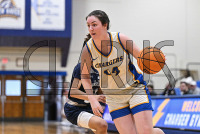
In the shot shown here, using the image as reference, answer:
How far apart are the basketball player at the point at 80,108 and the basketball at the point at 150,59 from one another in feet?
2.77

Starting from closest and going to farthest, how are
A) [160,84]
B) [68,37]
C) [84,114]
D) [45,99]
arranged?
[84,114]
[68,37]
[160,84]
[45,99]

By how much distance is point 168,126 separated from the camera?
22.0 feet

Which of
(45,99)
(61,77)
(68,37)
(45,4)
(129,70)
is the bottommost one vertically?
(45,99)

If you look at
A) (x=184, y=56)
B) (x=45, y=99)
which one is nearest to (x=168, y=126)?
(x=184, y=56)

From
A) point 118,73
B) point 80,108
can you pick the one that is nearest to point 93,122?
point 80,108

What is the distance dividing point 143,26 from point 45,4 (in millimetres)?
5636

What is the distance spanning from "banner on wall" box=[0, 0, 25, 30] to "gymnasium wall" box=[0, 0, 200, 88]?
10.9 ft

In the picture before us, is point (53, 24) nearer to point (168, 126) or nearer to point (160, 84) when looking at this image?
point (160, 84)

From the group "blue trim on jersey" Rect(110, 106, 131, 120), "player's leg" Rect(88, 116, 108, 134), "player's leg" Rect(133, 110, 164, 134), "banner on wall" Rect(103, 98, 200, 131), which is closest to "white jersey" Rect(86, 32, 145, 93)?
A: "blue trim on jersey" Rect(110, 106, 131, 120)

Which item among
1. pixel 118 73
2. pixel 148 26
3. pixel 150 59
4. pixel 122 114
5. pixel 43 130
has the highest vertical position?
pixel 148 26

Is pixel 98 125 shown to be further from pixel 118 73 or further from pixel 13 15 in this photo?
pixel 13 15

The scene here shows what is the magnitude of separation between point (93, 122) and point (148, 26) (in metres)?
12.6

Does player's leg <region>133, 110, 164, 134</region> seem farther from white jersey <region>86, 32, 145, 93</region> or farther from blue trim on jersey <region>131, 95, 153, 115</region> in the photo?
white jersey <region>86, 32, 145, 93</region>

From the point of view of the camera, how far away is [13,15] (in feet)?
39.9
